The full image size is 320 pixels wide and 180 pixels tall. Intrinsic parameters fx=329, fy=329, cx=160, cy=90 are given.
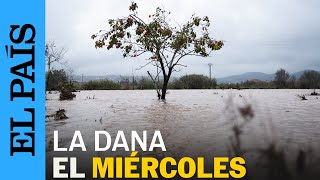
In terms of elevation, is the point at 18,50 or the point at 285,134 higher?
the point at 18,50

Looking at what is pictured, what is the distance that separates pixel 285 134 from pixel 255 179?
2.41 metres

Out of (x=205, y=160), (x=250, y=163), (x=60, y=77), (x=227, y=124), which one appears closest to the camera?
(x=250, y=163)

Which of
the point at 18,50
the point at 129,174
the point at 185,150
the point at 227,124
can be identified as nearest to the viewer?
the point at 129,174

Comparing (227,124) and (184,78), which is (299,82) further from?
(227,124)

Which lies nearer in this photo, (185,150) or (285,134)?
(185,150)

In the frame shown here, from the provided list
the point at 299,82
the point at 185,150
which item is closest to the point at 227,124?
the point at 185,150

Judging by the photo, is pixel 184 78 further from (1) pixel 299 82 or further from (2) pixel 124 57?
(2) pixel 124 57

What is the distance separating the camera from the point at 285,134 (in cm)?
493

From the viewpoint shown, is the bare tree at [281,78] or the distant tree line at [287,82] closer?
the distant tree line at [287,82]

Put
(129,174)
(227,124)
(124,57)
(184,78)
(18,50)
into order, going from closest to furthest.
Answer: (129,174), (18,50), (227,124), (124,57), (184,78)

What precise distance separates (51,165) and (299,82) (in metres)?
39.3

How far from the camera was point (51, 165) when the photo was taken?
3.30 meters

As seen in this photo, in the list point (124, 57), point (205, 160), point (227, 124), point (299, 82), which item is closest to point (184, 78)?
point (299, 82)

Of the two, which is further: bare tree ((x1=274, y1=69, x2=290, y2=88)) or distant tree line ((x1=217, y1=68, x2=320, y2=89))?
bare tree ((x1=274, y1=69, x2=290, y2=88))
